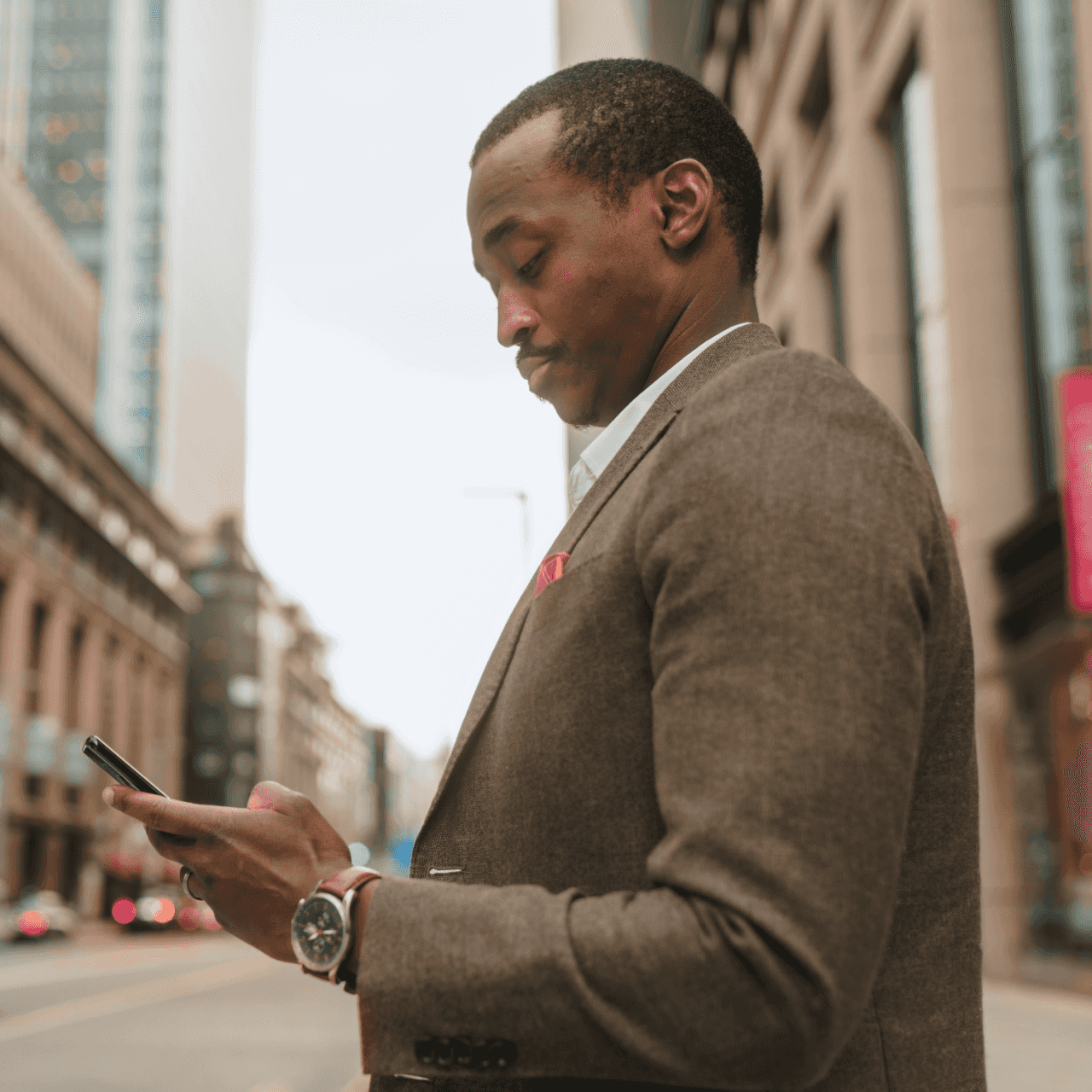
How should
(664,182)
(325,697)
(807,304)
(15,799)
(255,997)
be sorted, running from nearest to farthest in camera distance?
(664,182) → (255,997) → (807,304) → (15,799) → (325,697)

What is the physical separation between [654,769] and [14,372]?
56.9 metres

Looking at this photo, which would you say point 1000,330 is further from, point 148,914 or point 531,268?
point 148,914

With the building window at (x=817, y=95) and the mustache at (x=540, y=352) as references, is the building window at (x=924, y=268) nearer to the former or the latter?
the building window at (x=817, y=95)

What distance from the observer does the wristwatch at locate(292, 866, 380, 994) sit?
124 centimetres

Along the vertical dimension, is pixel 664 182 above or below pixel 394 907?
above

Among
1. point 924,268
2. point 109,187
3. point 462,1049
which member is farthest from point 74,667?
point 109,187

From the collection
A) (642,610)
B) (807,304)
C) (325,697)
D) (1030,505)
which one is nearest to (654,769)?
(642,610)

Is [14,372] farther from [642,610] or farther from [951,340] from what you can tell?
[642,610]

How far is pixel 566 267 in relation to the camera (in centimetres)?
159

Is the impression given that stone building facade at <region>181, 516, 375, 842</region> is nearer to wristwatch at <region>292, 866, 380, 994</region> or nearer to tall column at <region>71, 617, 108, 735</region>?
tall column at <region>71, 617, 108, 735</region>

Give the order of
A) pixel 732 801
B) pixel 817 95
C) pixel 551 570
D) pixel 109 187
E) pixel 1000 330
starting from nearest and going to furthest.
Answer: pixel 732 801
pixel 551 570
pixel 1000 330
pixel 817 95
pixel 109 187

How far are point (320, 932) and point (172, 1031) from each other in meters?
13.7

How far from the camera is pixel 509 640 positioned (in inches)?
57.5

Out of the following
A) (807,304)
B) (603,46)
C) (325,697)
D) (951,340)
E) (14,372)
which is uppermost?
(603,46)
